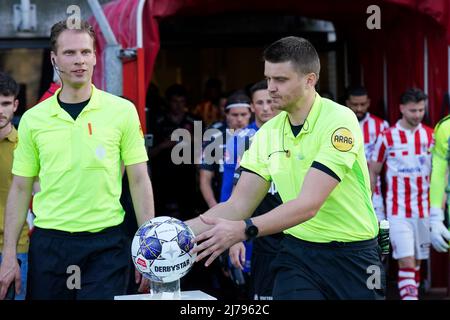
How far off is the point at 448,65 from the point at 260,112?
2.55 metres

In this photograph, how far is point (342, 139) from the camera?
443cm

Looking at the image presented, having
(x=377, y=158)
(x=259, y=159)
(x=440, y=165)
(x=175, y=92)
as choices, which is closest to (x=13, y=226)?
(x=259, y=159)

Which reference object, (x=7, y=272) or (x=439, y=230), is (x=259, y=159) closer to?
(x=7, y=272)

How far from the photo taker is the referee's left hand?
4.05 meters

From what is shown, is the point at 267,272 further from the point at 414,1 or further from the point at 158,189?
the point at 158,189

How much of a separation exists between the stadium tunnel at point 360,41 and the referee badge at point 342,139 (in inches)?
129

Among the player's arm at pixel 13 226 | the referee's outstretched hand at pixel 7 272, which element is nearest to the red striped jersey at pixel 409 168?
the player's arm at pixel 13 226

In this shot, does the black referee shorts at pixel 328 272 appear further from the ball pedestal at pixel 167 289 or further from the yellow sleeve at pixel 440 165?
the yellow sleeve at pixel 440 165

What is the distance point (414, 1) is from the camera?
839 cm

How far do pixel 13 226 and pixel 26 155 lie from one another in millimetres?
403

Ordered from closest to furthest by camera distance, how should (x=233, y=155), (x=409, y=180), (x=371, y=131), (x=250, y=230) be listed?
(x=250, y=230) < (x=233, y=155) < (x=409, y=180) < (x=371, y=131)

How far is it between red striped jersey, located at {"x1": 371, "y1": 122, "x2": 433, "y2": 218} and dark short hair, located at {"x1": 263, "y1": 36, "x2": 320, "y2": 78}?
4.25m

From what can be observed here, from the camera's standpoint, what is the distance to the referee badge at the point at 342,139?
4.39 m
